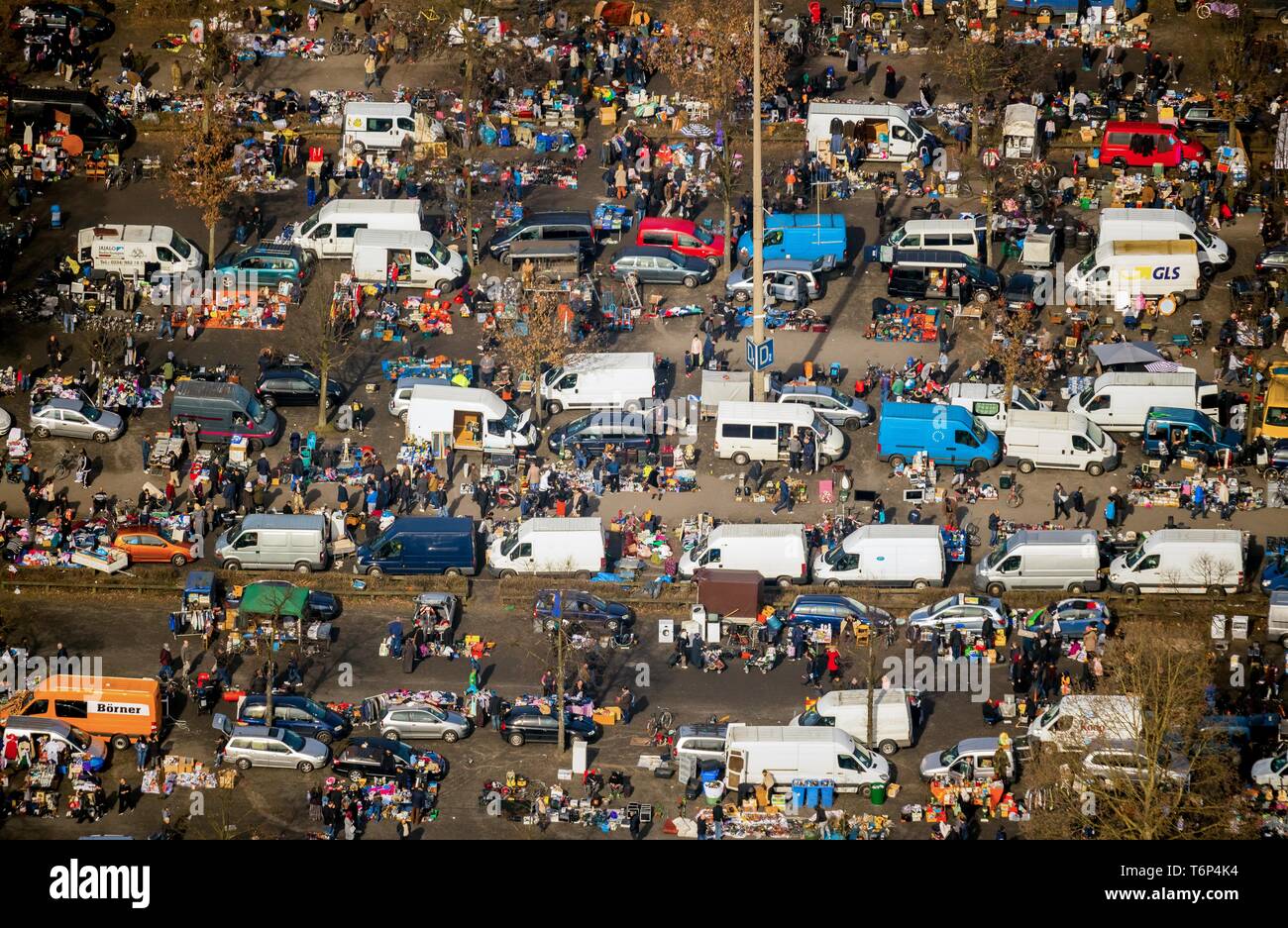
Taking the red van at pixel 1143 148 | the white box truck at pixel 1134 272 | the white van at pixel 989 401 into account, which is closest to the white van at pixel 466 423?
the white van at pixel 989 401

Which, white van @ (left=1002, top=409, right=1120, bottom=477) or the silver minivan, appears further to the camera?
white van @ (left=1002, top=409, right=1120, bottom=477)

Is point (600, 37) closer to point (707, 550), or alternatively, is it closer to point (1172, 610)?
point (707, 550)

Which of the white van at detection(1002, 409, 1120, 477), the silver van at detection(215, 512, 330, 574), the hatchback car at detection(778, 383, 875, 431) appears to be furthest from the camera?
the hatchback car at detection(778, 383, 875, 431)

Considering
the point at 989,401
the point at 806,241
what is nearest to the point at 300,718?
the point at 989,401
